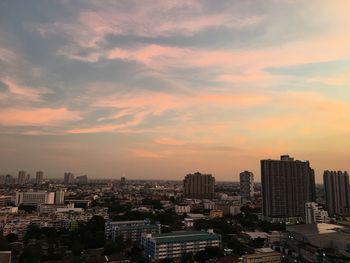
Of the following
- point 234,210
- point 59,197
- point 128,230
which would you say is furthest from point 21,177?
point 128,230

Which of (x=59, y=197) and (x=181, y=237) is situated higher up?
(x=59, y=197)

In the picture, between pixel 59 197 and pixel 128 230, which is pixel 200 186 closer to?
pixel 59 197

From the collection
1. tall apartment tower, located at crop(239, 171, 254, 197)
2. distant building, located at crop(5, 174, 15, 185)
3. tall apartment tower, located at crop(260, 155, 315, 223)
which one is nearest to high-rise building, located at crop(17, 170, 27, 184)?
distant building, located at crop(5, 174, 15, 185)

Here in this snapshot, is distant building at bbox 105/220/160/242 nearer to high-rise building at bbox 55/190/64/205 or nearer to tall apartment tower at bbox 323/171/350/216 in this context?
tall apartment tower at bbox 323/171/350/216

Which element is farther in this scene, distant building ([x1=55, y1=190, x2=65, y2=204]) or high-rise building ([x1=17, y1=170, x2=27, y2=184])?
high-rise building ([x1=17, y1=170, x2=27, y2=184])

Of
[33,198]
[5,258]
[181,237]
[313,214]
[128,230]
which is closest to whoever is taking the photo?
[5,258]

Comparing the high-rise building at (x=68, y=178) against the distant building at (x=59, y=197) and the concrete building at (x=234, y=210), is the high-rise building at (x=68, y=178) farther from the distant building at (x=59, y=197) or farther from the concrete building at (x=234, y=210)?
the concrete building at (x=234, y=210)

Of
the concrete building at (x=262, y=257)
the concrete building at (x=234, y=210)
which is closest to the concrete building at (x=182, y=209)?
the concrete building at (x=234, y=210)
